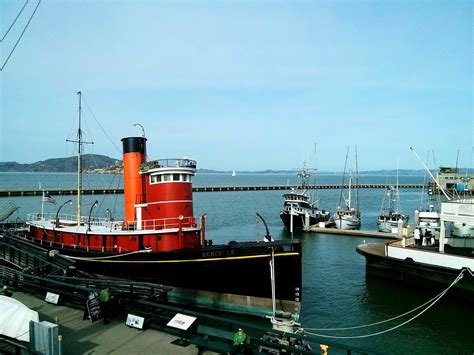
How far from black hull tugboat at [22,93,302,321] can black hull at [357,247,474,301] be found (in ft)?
33.2

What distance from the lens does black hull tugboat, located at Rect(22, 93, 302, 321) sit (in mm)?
20828

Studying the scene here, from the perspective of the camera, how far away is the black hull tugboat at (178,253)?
20828 millimetres

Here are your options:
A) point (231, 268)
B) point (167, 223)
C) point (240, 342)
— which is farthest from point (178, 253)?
point (240, 342)

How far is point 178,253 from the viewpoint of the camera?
21328 millimetres

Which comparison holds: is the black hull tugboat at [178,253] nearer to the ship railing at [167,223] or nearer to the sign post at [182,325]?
the ship railing at [167,223]

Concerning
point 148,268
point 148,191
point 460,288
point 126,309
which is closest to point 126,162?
point 148,191

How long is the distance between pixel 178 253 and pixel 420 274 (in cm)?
1628

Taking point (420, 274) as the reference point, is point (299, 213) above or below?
above

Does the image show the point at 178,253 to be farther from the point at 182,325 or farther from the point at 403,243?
the point at 403,243

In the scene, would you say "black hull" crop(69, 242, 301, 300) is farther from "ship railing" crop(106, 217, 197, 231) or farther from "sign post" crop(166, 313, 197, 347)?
"sign post" crop(166, 313, 197, 347)

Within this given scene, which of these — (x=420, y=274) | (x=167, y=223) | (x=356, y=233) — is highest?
(x=167, y=223)

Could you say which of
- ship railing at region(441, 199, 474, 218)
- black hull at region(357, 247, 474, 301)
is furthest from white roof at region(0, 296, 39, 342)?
ship railing at region(441, 199, 474, 218)

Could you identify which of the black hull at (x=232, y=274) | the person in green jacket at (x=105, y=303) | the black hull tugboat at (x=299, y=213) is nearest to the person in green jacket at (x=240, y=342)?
the person in green jacket at (x=105, y=303)

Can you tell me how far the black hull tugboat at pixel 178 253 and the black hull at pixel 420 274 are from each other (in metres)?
10.1
